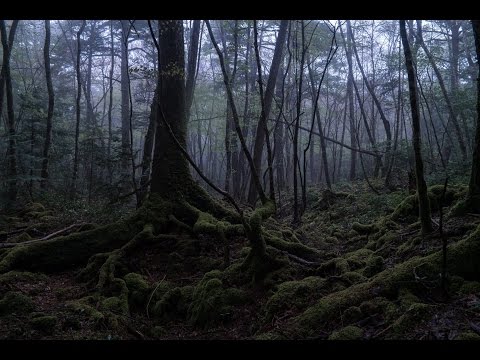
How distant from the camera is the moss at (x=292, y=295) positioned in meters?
5.51

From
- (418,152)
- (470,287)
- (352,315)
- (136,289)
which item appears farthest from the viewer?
(136,289)

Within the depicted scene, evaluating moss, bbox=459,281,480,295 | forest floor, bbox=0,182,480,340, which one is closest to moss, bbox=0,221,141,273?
forest floor, bbox=0,182,480,340

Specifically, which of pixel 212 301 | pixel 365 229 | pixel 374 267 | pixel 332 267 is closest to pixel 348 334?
pixel 374 267

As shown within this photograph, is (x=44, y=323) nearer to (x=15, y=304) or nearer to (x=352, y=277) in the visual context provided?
(x=15, y=304)

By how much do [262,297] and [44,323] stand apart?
328 cm

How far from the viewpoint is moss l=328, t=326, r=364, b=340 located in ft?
13.6

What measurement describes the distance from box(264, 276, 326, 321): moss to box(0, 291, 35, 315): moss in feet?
12.2

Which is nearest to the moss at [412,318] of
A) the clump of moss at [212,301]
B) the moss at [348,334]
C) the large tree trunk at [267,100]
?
the moss at [348,334]

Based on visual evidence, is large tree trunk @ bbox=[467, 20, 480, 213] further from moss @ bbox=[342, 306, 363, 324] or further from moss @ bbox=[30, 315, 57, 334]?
moss @ bbox=[30, 315, 57, 334]

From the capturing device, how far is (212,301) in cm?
599

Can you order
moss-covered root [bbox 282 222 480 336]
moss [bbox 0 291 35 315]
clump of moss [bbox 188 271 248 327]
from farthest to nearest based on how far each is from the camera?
clump of moss [bbox 188 271 248 327], moss [bbox 0 291 35 315], moss-covered root [bbox 282 222 480 336]

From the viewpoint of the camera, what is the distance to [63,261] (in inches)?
306
